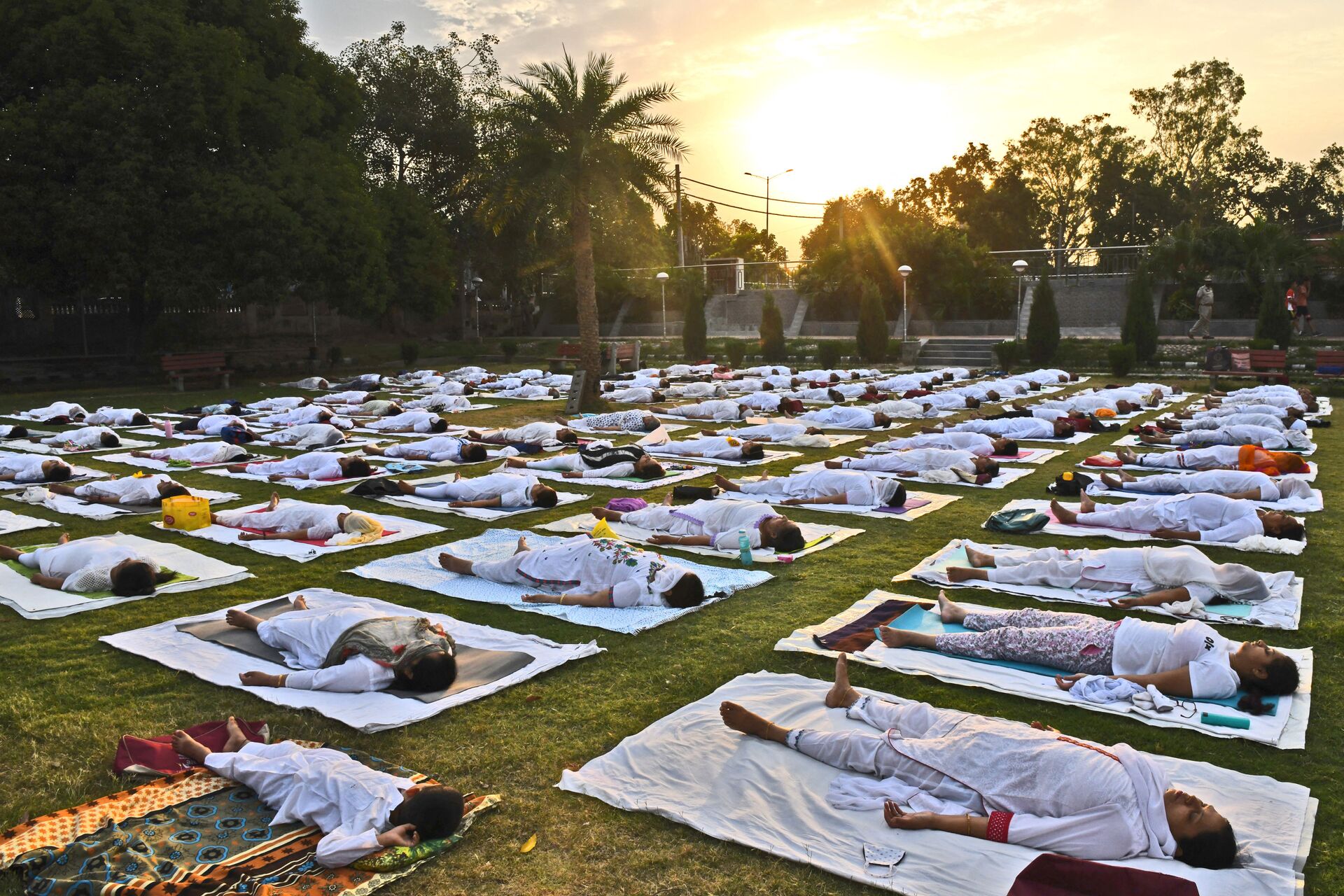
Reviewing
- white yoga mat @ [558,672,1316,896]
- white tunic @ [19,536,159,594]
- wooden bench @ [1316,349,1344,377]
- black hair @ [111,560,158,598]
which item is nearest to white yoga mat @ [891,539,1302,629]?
white yoga mat @ [558,672,1316,896]

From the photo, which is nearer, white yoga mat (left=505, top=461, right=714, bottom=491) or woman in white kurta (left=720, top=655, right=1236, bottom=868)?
woman in white kurta (left=720, top=655, right=1236, bottom=868)

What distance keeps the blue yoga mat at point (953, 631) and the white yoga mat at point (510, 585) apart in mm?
1251

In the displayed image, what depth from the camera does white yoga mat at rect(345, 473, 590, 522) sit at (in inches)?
377

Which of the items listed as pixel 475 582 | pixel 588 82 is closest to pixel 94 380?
pixel 588 82

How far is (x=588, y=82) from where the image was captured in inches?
720

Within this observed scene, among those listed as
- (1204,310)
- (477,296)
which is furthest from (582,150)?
(477,296)

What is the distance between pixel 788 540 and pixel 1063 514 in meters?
2.71

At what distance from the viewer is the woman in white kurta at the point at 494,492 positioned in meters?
9.79

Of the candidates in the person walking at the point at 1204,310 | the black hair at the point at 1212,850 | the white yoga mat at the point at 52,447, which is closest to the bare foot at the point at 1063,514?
the black hair at the point at 1212,850

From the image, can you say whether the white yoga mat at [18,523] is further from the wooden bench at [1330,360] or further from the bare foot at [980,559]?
the wooden bench at [1330,360]

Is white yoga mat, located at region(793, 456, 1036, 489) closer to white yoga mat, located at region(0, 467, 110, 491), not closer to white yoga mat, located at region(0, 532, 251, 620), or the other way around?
white yoga mat, located at region(0, 532, 251, 620)

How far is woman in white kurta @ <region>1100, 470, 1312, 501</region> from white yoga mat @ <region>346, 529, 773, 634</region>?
4.94m

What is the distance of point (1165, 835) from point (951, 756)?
0.79 m

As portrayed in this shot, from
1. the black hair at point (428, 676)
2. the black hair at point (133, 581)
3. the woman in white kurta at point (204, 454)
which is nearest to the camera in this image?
the black hair at point (428, 676)
